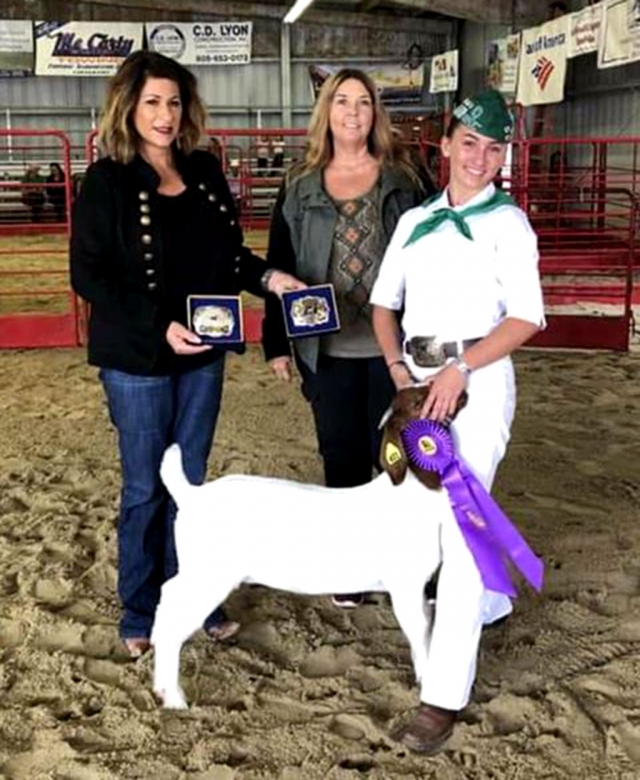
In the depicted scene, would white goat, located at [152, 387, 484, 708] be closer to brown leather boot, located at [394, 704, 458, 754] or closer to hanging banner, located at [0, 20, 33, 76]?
brown leather boot, located at [394, 704, 458, 754]

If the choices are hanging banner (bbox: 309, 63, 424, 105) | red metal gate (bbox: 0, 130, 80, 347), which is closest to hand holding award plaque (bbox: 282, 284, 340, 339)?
red metal gate (bbox: 0, 130, 80, 347)

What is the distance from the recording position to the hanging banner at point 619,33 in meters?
9.71

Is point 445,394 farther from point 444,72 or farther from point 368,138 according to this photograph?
point 444,72

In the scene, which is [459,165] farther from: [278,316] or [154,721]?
[154,721]

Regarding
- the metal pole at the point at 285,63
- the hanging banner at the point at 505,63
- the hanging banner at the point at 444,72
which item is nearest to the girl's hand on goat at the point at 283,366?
the hanging banner at the point at 505,63

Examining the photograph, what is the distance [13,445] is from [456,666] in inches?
117

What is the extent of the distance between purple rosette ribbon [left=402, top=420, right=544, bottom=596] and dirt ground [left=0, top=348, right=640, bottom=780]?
0.40 meters

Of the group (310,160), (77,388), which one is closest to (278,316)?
(310,160)

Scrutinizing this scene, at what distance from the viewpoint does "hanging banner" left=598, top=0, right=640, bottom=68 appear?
9.71 m

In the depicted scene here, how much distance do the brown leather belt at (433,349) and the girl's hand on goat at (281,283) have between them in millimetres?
456

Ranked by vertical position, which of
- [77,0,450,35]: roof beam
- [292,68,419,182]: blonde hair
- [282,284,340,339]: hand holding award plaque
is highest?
[77,0,450,35]: roof beam

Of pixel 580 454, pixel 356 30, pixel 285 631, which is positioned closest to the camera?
→ pixel 285 631

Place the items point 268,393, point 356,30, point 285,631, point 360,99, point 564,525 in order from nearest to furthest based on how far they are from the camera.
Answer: point 360,99 < point 285,631 < point 564,525 < point 268,393 < point 356,30

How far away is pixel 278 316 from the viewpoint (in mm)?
2850
